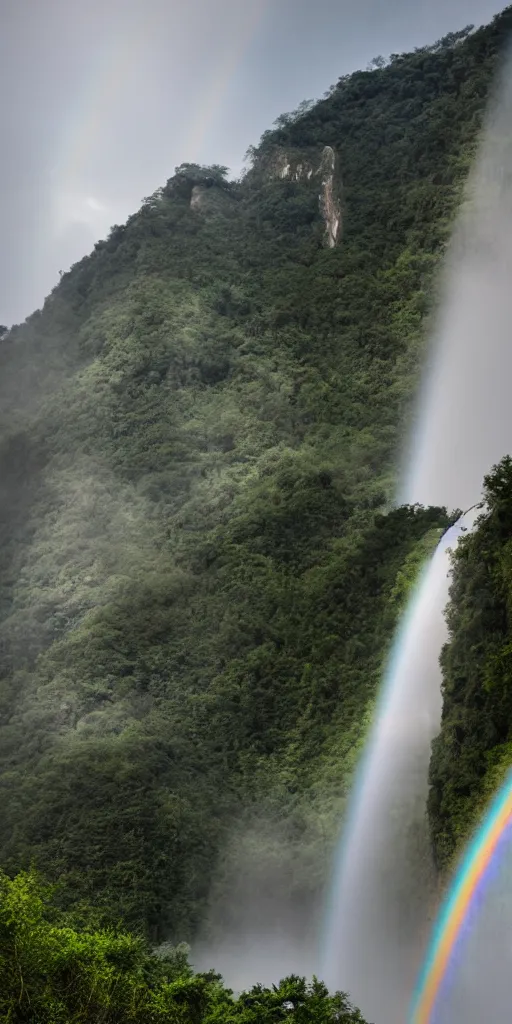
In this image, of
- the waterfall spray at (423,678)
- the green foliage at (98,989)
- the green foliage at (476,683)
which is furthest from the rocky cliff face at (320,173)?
the green foliage at (98,989)

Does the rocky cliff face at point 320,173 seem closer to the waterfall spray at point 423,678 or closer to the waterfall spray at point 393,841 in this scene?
the waterfall spray at point 423,678

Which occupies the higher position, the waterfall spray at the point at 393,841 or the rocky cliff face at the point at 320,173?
the rocky cliff face at the point at 320,173

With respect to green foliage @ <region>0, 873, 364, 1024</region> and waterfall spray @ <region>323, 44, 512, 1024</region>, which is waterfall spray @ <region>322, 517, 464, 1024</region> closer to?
waterfall spray @ <region>323, 44, 512, 1024</region>

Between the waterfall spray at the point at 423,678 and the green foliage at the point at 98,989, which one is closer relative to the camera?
the green foliage at the point at 98,989

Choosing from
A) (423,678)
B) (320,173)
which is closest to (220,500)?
(423,678)

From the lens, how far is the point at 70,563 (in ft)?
188

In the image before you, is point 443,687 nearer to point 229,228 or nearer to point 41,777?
point 41,777

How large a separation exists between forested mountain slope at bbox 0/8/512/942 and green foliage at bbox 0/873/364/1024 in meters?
9.11

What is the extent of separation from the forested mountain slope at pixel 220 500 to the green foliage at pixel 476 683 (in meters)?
6.86

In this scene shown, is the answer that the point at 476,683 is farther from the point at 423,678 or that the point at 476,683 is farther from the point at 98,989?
the point at 98,989

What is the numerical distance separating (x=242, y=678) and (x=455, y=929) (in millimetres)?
19161

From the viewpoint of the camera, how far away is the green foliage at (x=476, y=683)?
88.9 feet

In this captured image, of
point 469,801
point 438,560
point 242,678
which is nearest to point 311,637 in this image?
point 242,678

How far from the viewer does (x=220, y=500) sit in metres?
55.5
